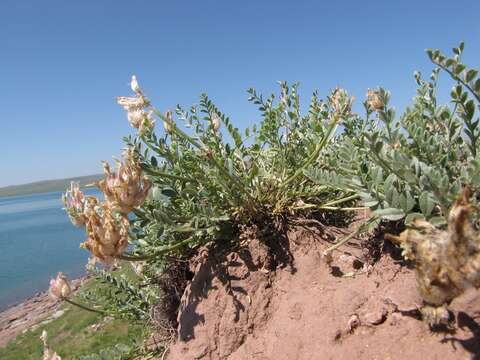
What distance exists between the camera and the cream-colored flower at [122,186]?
5.77 ft

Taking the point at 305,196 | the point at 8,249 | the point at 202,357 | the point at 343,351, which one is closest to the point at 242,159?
the point at 305,196

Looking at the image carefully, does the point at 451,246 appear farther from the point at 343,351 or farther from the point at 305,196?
the point at 305,196

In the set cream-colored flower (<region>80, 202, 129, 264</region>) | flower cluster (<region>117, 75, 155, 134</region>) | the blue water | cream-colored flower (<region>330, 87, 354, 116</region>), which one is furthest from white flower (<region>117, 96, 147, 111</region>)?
the blue water

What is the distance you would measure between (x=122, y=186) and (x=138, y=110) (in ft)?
2.83

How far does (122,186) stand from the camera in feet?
5.79

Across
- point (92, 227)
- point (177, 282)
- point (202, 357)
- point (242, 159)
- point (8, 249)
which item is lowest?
point (8, 249)

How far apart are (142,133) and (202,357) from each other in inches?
53.1

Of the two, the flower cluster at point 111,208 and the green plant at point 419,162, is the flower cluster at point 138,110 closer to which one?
the flower cluster at point 111,208

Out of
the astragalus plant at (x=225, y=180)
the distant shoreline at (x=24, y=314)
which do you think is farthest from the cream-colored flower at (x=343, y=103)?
the distant shoreline at (x=24, y=314)

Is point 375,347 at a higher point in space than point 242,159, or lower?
lower

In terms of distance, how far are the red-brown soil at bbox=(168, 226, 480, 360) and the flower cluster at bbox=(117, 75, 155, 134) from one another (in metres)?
0.91

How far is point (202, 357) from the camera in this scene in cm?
218

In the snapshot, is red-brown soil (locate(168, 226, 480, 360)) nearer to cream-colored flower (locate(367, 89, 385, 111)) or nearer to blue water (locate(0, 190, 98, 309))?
cream-colored flower (locate(367, 89, 385, 111))

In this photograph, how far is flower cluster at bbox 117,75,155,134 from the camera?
2439 mm
